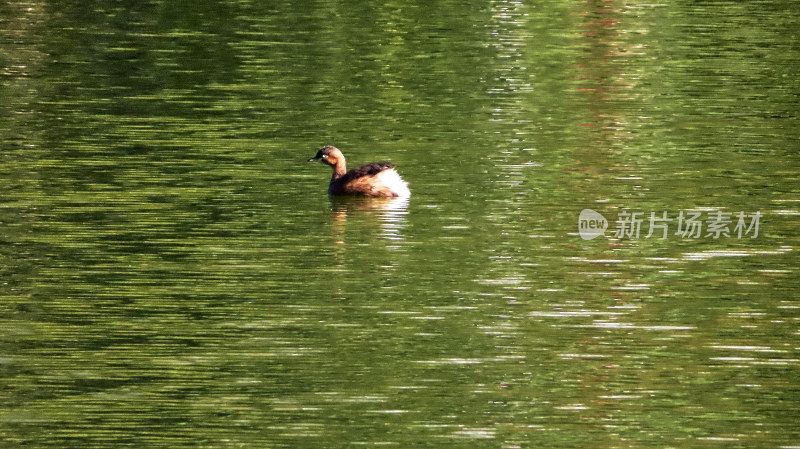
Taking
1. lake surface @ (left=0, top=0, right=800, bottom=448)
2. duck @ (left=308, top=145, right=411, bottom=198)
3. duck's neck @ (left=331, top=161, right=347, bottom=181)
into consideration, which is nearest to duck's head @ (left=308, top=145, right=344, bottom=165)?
duck's neck @ (left=331, top=161, right=347, bottom=181)

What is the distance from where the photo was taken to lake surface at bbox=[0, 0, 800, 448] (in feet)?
34.6

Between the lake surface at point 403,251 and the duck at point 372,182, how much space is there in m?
0.16

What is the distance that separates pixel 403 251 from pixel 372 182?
2.62 meters

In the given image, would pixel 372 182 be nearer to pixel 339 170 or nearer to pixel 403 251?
pixel 339 170

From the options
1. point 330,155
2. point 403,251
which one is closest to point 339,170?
point 330,155

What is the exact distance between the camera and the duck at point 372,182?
17.0m

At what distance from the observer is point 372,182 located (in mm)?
17219

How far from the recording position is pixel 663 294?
43.4 feet

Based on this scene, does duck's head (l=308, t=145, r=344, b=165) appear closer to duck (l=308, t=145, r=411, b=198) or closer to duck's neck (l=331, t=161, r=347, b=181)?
duck's neck (l=331, t=161, r=347, b=181)

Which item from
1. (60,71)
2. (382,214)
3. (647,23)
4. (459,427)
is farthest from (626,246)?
(647,23)

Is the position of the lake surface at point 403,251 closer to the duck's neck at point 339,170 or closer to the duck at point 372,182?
the duck at point 372,182

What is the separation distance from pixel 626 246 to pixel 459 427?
5.13m

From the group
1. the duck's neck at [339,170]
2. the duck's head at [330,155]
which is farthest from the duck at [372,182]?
the duck's head at [330,155]

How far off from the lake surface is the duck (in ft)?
0.53
